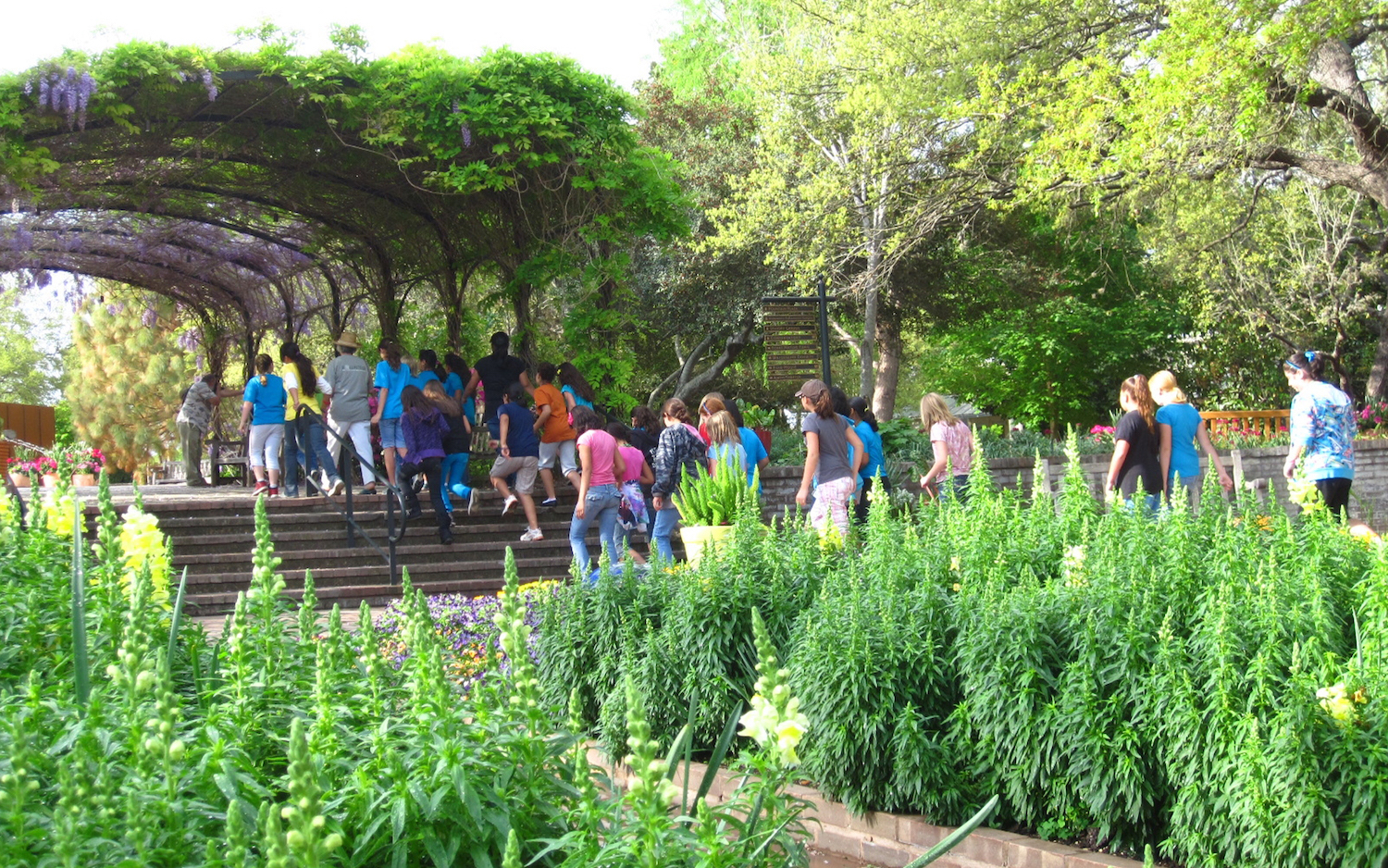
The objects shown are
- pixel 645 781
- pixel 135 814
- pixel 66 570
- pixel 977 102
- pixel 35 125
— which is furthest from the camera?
pixel 977 102

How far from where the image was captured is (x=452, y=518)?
11492 mm

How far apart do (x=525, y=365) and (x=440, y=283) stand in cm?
383

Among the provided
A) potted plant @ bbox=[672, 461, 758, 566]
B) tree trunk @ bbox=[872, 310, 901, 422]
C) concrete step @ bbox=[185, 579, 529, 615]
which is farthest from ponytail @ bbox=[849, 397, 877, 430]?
tree trunk @ bbox=[872, 310, 901, 422]

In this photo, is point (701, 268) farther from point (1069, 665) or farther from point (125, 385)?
point (1069, 665)

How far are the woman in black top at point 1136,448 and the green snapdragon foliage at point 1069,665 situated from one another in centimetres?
192

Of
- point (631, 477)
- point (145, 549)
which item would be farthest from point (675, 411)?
point (145, 549)

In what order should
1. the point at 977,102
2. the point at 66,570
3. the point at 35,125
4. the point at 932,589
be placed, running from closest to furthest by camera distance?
1. the point at 66,570
2. the point at 932,589
3. the point at 35,125
4. the point at 977,102

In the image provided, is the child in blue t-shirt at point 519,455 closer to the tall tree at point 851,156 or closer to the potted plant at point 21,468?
the potted plant at point 21,468

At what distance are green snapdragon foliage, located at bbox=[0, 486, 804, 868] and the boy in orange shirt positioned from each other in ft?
26.2

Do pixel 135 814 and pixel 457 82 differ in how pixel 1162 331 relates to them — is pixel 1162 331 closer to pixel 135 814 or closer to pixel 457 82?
pixel 457 82

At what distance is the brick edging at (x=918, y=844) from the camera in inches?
153

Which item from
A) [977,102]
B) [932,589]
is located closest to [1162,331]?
[977,102]

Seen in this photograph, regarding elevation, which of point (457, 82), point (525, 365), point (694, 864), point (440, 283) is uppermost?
point (457, 82)

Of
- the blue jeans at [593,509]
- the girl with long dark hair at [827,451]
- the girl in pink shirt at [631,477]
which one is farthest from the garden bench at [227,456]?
the girl with long dark hair at [827,451]
